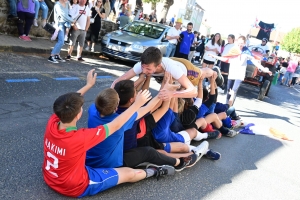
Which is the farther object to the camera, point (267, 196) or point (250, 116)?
point (250, 116)

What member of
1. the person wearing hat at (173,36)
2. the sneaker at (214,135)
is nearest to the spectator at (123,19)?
the person wearing hat at (173,36)

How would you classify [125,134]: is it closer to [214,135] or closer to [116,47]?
[214,135]

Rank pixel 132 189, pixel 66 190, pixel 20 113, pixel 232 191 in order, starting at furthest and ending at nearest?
1. pixel 20 113
2. pixel 232 191
3. pixel 132 189
4. pixel 66 190

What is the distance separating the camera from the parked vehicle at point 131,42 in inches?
427

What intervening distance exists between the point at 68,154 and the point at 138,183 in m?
1.06

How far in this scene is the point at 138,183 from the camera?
3.32 meters

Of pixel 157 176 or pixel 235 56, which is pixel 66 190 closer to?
pixel 157 176

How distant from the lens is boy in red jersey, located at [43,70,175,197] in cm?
248

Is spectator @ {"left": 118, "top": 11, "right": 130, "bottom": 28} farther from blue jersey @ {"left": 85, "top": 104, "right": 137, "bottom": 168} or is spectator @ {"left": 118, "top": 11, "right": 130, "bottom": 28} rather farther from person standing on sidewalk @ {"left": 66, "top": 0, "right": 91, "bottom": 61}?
blue jersey @ {"left": 85, "top": 104, "right": 137, "bottom": 168}

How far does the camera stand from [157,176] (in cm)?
339

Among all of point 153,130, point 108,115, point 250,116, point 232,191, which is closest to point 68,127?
point 108,115

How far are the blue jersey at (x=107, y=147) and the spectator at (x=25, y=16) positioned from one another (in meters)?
7.70

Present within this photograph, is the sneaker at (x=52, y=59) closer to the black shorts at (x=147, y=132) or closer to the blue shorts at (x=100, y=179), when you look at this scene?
the black shorts at (x=147, y=132)

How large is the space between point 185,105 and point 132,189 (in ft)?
6.15
